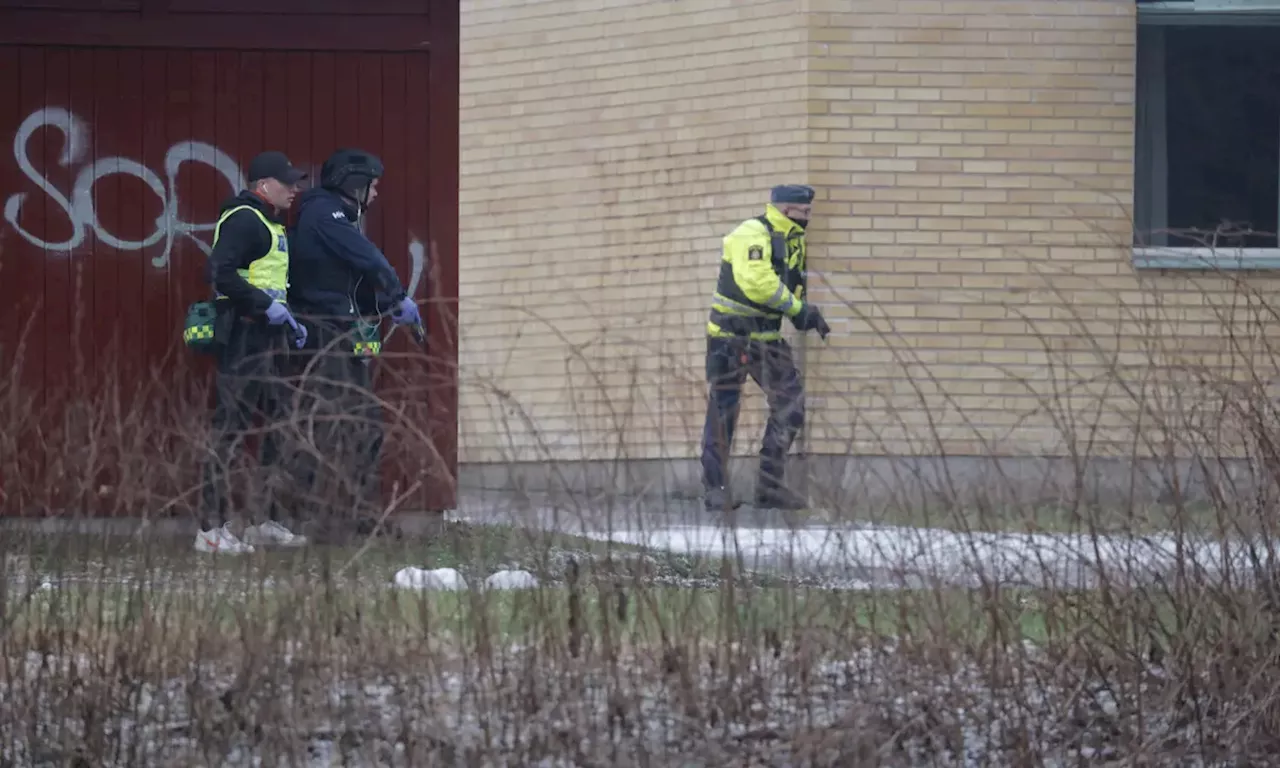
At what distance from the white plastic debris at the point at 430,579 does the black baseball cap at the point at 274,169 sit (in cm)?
387

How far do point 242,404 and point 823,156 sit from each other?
16.0ft

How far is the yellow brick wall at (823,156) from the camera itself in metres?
11.4

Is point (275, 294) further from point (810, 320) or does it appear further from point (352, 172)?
point (810, 320)

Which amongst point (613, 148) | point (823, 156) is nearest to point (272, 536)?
point (823, 156)

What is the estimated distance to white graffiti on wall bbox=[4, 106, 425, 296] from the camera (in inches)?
364

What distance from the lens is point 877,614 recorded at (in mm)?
5094

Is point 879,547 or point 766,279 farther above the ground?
point 766,279

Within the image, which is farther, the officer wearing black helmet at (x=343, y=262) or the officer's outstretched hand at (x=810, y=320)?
the officer's outstretched hand at (x=810, y=320)

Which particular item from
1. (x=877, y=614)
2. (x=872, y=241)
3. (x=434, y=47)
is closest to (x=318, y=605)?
(x=877, y=614)

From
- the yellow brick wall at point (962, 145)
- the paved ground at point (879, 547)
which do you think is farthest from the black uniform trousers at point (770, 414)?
the yellow brick wall at point (962, 145)

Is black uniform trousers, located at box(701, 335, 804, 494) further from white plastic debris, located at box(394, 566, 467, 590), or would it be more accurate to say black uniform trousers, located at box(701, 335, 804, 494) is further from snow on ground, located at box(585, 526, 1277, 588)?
white plastic debris, located at box(394, 566, 467, 590)

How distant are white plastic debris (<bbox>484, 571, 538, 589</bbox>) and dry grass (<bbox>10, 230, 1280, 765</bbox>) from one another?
25 mm

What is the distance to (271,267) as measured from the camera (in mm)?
8945

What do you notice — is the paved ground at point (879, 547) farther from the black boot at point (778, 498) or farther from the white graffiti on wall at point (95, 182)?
the white graffiti on wall at point (95, 182)
